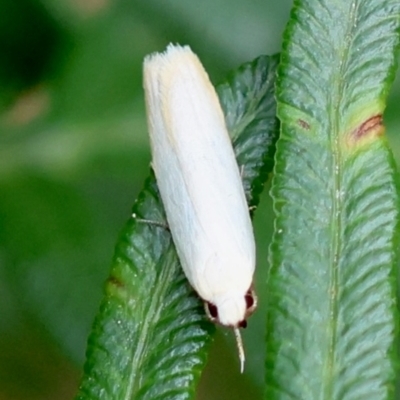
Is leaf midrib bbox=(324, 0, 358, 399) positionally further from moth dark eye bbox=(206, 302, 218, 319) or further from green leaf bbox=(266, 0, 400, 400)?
moth dark eye bbox=(206, 302, 218, 319)

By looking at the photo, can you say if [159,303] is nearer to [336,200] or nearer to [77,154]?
[336,200]

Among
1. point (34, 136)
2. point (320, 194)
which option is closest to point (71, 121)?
Result: point (34, 136)

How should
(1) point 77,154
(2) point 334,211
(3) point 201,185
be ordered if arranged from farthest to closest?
(1) point 77,154, (3) point 201,185, (2) point 334,211

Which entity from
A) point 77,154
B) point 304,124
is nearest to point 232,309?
point 304,124

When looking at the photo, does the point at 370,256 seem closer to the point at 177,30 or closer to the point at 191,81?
the point at 191,81

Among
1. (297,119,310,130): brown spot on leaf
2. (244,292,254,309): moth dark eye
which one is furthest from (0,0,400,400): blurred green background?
(297,119,310,130): brown spot on leaf

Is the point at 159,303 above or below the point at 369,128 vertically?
below
